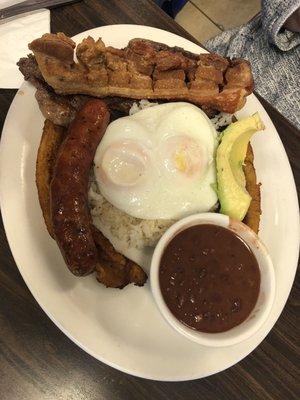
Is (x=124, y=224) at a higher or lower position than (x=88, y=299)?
higher

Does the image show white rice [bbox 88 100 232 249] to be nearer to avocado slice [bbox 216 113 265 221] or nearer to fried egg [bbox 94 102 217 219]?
fried egg [bbox 94 102 217 219]

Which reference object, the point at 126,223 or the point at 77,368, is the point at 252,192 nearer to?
the point at 126,223

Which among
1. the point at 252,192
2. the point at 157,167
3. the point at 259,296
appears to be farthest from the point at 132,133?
the point at 259,296

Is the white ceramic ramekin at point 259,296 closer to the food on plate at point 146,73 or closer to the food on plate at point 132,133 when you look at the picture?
the food on plate at point 132,133

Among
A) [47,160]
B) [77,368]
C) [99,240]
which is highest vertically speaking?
[47,160]

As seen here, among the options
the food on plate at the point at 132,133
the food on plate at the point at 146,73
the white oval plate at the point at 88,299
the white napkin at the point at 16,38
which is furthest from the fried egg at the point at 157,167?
the white napkin at the point at 16,38
